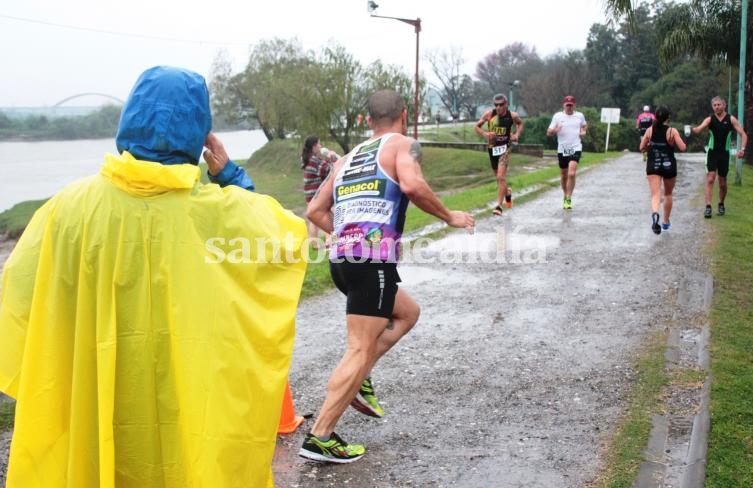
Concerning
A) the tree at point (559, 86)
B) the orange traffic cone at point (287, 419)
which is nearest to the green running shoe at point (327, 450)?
the orange traffic cone at point (287, 419)

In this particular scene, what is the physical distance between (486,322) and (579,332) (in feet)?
2.78

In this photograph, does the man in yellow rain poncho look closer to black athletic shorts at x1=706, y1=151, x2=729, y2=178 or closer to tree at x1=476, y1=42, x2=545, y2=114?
black athletic shorts at x1=706, y1=151, x2=729, y2=178

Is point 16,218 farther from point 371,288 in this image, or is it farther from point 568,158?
point 371,288

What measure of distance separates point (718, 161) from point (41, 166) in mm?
39193

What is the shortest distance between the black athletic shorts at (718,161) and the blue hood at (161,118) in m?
11.9

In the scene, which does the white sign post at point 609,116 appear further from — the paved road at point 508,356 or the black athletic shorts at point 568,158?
the paved road at point 508,356

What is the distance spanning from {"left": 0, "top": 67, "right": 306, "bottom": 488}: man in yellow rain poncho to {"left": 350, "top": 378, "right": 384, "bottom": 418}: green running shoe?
1.86 metres

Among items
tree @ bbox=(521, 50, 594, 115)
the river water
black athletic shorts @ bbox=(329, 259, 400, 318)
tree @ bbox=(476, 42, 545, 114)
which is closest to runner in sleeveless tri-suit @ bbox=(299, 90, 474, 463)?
black athletic shorts @ bbox=(329, 259, 400, 318)

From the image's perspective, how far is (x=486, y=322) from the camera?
717 cm

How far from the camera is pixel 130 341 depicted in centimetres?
281

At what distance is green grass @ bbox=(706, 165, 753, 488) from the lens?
4051 mm

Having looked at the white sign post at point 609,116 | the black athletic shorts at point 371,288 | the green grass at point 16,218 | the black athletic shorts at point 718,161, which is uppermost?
the white sign post at point 609,116

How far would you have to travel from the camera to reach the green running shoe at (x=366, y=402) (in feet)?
15.6

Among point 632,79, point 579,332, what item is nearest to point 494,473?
point 579,332
